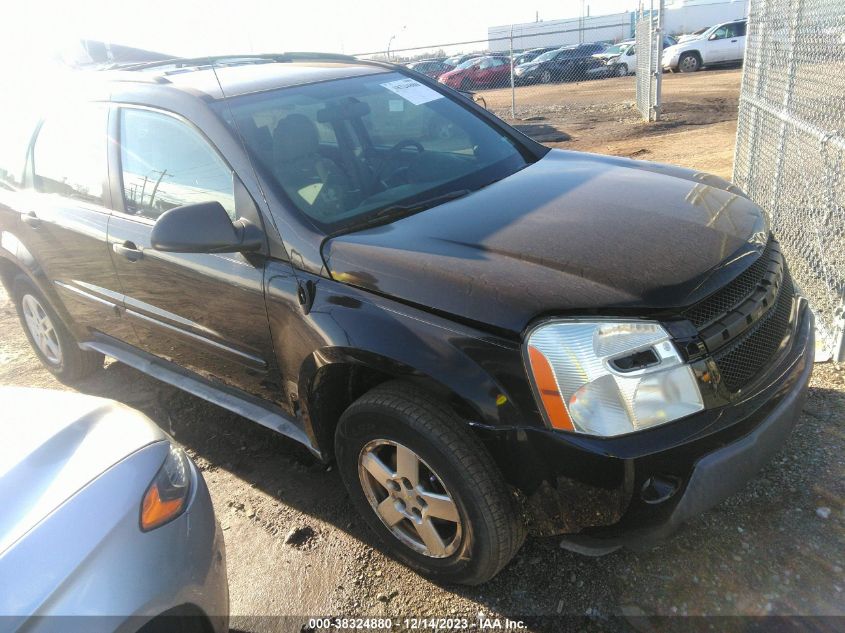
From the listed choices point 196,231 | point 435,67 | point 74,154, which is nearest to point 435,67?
point 435,67

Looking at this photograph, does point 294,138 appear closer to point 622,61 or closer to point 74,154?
point 74,154

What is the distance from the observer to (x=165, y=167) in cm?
287

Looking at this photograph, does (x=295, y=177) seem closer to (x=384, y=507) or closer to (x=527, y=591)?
(x=384, y=507)

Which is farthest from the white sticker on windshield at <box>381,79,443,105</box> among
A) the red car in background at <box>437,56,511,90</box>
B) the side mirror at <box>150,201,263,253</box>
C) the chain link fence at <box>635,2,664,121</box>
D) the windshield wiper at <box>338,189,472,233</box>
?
the red car in background at <box>437,56,511,90</box>

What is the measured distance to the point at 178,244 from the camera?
229 cm

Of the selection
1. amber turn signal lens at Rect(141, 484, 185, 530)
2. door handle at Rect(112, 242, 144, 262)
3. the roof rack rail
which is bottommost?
amber turn signal lens at Rect(141, 484, 185, 530)

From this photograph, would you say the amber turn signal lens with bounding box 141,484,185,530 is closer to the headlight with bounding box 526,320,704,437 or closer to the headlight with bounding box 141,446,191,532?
the headlight with bounding box 141,446,191,532

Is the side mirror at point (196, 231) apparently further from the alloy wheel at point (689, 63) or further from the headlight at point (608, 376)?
the alloy wheel at point (689, 63)

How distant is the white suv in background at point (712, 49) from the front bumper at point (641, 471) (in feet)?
80.9

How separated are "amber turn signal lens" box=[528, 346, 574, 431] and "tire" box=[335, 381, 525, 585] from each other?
271mm

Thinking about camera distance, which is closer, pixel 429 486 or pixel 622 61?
pixel 429 486

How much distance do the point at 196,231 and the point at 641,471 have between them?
66.8 inches

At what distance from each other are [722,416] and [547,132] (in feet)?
39.3

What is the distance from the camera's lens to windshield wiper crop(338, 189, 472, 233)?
8.00ft
